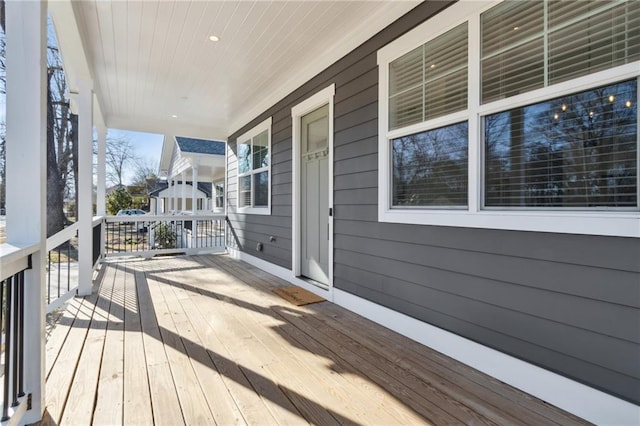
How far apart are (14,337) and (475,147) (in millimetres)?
2825

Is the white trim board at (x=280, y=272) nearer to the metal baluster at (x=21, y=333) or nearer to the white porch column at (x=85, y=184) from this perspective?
the white porch column at (x=85, y=184)

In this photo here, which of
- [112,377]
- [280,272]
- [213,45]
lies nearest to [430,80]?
[213,45]

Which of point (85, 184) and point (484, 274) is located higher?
point (85, 184)

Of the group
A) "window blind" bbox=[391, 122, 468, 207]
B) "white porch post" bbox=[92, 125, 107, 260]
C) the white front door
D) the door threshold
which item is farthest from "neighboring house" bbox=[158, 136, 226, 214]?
"window blind" bbox=[391, 122, 468, 207]

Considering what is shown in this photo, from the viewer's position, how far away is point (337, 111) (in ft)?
11.3

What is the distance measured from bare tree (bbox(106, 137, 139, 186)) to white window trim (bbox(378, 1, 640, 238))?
18.6 metres

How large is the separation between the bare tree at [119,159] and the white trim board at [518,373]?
19.0 m

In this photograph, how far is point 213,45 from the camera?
3.47 meters

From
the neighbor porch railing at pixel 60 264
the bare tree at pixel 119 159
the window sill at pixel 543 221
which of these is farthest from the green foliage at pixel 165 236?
the bare tree at pixel 119 159

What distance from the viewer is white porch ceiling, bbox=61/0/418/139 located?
281cm

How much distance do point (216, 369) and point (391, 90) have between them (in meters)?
2.60

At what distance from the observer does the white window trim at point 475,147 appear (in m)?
1.55

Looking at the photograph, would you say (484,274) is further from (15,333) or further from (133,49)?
(133,49)

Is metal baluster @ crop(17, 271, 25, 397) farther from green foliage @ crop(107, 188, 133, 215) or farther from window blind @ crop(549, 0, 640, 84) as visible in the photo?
green foliage @ crop(107, 188, 133, 215)
